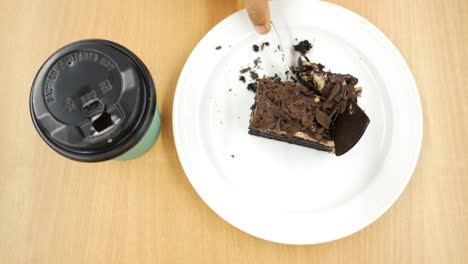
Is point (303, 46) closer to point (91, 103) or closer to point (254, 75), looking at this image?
point (254, 75)

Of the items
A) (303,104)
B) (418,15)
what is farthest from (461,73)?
(303,104)

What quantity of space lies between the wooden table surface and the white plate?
97mm

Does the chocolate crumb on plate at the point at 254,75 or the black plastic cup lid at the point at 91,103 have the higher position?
the chocolate crumb on plate at the point at 254,75

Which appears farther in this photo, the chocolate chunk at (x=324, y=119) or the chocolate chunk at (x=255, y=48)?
the chocolate chunk at (x=255, y=48)

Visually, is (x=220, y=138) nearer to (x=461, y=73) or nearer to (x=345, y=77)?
(x=345, y=77)

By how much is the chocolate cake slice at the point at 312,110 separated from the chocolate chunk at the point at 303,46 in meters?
0.11

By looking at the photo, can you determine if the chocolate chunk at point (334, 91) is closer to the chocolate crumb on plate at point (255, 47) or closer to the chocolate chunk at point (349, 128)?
the chocolate chunk at point (349, 128)

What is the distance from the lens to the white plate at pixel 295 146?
1.18 metres

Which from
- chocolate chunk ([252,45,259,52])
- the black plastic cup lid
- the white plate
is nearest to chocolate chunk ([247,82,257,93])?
the white plate

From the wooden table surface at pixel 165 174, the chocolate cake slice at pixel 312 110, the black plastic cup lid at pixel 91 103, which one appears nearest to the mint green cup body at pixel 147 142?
the wooden table surface at pixel 165 174

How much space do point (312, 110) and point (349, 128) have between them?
5.3 inches

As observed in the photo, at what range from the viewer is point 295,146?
1292 millimetres

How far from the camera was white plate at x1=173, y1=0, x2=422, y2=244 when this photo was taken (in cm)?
118

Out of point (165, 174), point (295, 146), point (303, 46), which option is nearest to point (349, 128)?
point (295, 146)
